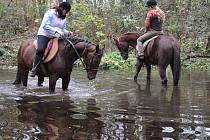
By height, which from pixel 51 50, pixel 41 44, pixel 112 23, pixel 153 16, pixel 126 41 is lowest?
pixel 51 50

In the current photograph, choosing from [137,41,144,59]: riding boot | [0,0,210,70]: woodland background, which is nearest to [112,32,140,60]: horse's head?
[137,41,144,59]: riding boot

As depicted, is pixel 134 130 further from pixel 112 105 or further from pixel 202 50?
pixel 202 50

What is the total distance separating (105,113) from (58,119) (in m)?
1.00

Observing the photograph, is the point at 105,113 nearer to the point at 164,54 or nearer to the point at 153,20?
the point at 164,54

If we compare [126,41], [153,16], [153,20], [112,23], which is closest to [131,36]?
[126,41]

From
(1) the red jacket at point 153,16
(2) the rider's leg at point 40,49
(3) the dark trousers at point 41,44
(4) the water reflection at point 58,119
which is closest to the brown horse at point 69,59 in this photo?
(2) the rider's leg at point 40,49

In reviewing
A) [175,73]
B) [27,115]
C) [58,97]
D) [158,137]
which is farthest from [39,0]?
[158,137]

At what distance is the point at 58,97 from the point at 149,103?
6.47 feet

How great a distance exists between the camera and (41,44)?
9.86 m

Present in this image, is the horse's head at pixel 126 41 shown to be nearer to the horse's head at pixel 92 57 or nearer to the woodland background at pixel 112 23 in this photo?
the horse's head at pixel 92 57

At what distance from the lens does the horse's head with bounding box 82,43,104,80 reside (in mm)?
9539

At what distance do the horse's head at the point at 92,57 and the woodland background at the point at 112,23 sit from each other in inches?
384

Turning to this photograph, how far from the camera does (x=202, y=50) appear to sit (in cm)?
2259

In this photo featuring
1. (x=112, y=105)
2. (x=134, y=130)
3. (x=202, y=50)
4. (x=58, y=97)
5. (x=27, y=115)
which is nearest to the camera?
(x=134, y=130)
